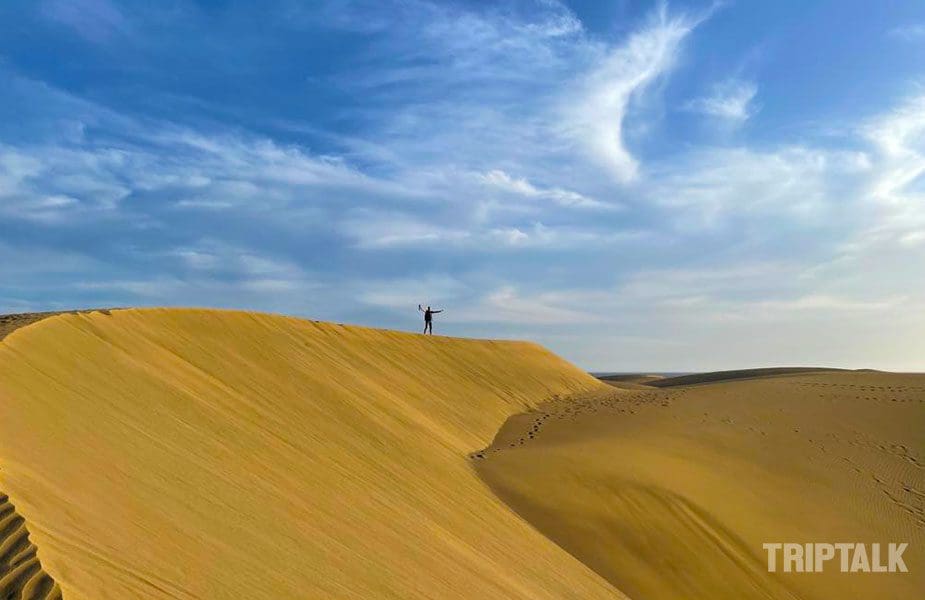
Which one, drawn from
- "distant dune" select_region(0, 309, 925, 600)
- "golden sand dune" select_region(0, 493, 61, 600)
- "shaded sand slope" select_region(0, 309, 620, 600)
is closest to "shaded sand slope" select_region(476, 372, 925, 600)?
"distant dune" select_region(0, 309, 925, 600)

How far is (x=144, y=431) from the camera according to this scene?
6.51 m

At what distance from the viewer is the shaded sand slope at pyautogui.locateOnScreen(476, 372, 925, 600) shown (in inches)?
348

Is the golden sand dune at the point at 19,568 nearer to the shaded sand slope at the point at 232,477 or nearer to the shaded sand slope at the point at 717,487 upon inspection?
the shaded sand slope at the point at 232,477

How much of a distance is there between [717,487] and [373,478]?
238 inches

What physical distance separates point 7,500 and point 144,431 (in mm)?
2485

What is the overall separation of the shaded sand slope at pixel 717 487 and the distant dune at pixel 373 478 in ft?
0.16

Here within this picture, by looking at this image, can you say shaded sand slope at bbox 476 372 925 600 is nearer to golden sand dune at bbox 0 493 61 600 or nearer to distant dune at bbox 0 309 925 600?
distant dune at bbox 0 309 925 600

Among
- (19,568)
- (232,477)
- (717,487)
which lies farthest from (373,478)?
(717,487)

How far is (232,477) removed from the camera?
630 centimetres

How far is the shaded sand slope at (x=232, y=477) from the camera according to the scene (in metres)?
4.36

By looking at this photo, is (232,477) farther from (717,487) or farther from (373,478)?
(717,487)

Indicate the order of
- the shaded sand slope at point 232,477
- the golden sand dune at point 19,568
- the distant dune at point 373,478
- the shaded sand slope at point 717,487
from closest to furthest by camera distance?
the golden sand dune at point 19,568
the shaded sand slope at point 232,477
the distant dune at point 373,478
the shaded sand slope at point 717,487

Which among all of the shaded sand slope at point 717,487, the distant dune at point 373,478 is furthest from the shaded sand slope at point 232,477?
the shaded sand slope at point 717,487

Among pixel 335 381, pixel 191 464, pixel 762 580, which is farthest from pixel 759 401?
pixel 191 464
